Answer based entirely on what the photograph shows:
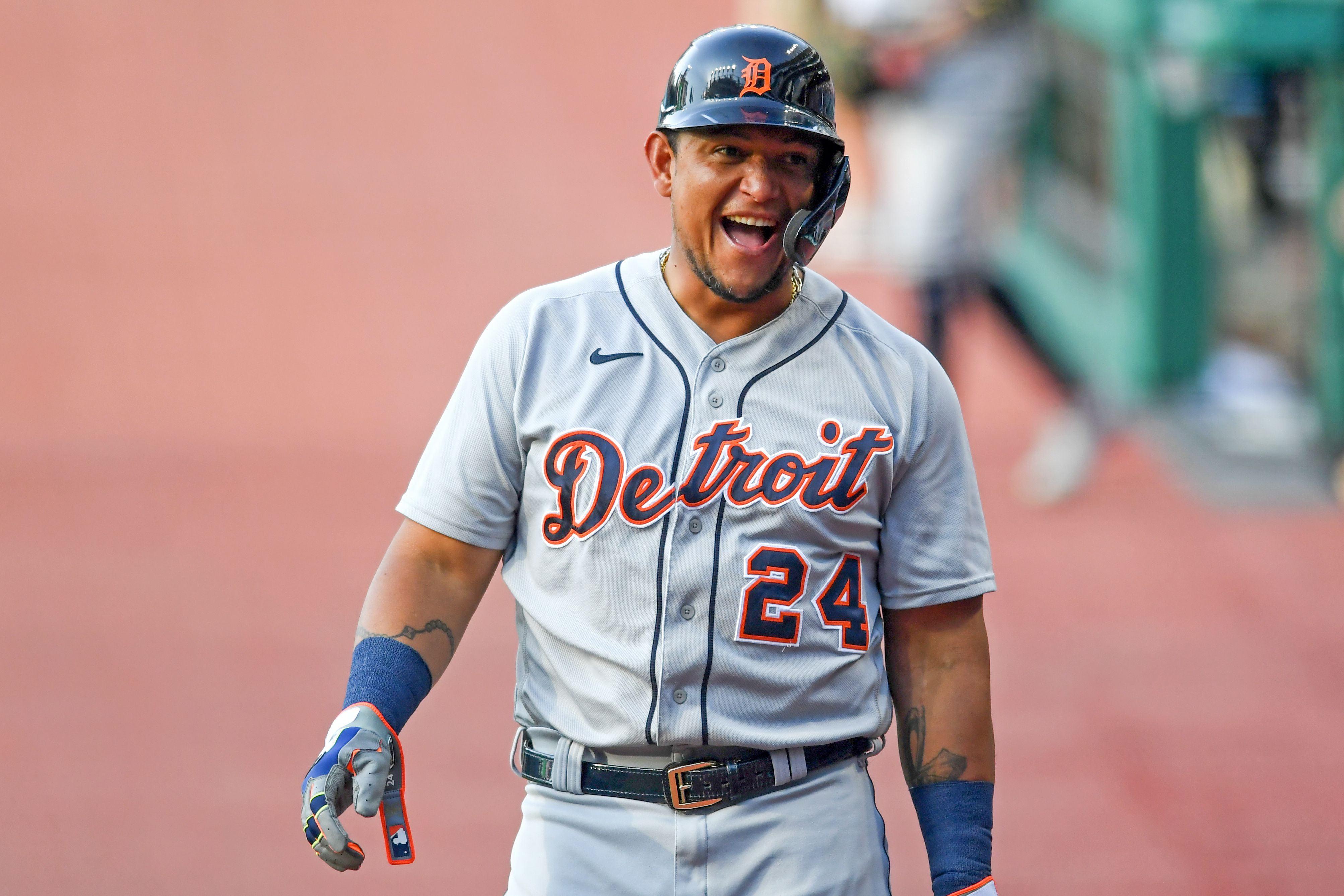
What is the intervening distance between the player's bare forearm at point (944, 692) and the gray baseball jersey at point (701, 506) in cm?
5

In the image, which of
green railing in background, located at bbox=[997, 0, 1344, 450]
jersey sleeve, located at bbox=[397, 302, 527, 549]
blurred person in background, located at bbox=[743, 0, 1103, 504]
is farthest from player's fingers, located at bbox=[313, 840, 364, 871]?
green railing in background, located at bbox=[997, 0, 1344, 450]

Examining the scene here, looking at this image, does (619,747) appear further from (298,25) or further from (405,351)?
(298,25)

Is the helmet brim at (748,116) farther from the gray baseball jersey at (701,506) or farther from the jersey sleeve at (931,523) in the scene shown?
the jersey sleeve at (931,523)

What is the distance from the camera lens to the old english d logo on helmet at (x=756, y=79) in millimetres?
2064

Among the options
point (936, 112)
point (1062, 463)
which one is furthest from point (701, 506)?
point (1062, 463)

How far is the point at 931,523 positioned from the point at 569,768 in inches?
23.1

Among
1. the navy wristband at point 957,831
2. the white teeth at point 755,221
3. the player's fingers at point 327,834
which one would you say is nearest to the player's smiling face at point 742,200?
the white teeth at point 755,221

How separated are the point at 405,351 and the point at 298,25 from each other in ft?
15.4

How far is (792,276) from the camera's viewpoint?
2234mm

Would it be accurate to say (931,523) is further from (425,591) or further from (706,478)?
(425,591)

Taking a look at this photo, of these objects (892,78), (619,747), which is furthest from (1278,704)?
(619,747)

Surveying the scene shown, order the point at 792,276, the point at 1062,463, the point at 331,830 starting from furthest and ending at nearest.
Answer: the point at 1062,463
the point at 792,276
the point at 331,830

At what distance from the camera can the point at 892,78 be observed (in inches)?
268

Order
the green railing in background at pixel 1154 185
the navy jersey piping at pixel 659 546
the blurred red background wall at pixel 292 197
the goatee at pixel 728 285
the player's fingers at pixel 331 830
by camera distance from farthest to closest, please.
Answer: the blurred red background wall at pixel 292 197 → the green railing in background at pixel 1154 185 → the goatee at pixel 728 285 → the navy jersey piping at pixel 659 546 → the player's fingers at pixel 331 830
